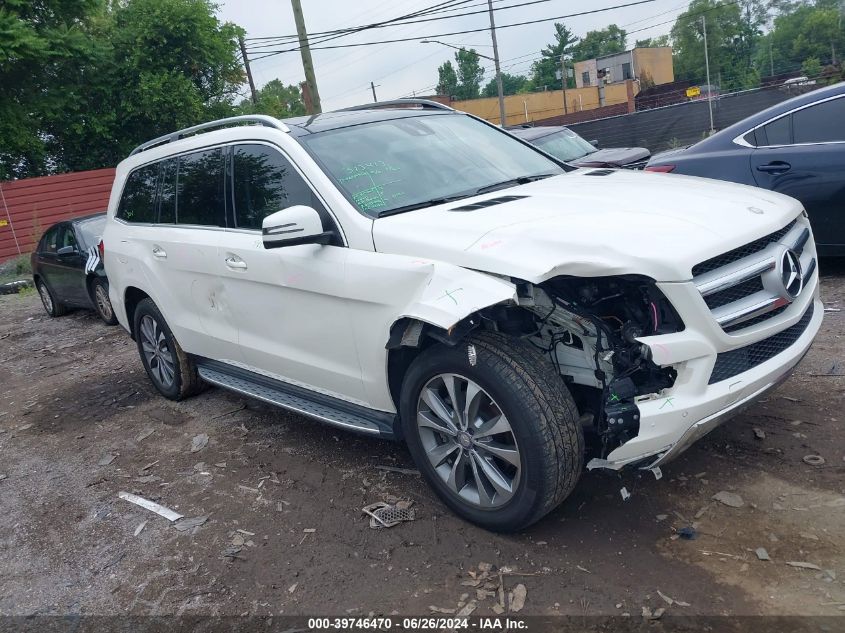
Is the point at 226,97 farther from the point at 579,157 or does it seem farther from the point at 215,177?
the point at 215,177

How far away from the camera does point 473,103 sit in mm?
55406

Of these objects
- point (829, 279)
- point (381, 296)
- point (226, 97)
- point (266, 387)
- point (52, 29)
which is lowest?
point (829, 279)

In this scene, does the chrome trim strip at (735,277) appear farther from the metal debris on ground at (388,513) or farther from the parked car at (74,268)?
the parked car at (74,268)

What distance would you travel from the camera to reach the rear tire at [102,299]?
969 centimetres

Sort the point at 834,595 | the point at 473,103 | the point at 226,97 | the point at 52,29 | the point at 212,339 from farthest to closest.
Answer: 1. the point at 473,103
2. the point at 226,97
3. the point at 52,29
4. the point at 212,339
5. the point at 834,595

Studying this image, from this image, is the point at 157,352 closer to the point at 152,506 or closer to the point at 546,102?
the point at 152,506

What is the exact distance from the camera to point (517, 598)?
305 centimetres

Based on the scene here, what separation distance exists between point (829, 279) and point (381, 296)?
4.89m

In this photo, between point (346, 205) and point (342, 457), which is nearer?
point (346, 205)

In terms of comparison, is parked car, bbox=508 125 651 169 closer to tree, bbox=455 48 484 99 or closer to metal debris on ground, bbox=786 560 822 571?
metal debris on ground, bbox=786 560 822 571

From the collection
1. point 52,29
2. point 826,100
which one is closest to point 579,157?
point 826,100

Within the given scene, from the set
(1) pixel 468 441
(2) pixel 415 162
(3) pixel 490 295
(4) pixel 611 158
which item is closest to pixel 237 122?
(2) pixel 415 162

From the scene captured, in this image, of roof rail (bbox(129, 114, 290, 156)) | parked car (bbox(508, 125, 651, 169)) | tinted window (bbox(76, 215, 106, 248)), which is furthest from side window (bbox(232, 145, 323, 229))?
parked car (bbox(508, 125, 651, 169))

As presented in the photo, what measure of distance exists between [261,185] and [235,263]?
480mm
